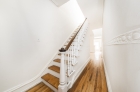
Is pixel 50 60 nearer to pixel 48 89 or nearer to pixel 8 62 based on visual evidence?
pixel 48 89

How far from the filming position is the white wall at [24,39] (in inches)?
48.9

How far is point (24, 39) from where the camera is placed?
5.03ft

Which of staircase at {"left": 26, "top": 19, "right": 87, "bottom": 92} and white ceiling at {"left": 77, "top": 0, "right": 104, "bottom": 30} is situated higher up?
white ceiling at {"left": 77, "top": 0, "right": 104, "bottom": 30}

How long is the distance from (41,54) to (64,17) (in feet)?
6.77

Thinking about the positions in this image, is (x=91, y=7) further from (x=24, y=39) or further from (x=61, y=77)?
(x=61, y=77)

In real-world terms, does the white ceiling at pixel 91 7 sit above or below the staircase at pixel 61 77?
above

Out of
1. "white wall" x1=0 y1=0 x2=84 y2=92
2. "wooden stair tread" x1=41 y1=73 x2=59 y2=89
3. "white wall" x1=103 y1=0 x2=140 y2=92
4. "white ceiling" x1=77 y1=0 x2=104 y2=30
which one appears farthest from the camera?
"white ceiling" x1=77 y1=0 x2=104 y2=30

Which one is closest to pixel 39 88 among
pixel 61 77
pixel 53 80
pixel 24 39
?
pixel 53 80

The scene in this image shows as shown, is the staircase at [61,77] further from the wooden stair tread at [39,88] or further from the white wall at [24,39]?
the white wall at [24,39]

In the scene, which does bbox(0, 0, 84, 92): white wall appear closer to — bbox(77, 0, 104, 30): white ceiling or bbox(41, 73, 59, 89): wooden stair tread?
bbox(41, 73, 59, 89): wooden stair tread

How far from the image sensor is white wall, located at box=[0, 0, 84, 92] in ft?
4.08

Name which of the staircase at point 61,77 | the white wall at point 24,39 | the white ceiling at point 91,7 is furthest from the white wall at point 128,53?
the white ceiling at point 91,7

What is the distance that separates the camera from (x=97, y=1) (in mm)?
2566

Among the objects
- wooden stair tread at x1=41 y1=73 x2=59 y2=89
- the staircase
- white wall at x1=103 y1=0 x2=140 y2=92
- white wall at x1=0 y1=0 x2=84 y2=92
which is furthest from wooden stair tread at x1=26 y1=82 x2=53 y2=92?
white wall at x1=103 y1=0 x2=140 y2=92
